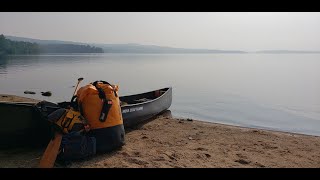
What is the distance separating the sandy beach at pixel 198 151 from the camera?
5969 mm

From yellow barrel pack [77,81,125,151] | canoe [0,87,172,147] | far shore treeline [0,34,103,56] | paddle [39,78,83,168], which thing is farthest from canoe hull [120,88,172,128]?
far shore treeline [0,34,103,56]

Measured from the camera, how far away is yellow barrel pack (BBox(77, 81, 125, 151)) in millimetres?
6109

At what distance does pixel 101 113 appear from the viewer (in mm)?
6133

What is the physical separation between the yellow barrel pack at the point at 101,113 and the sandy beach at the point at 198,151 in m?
0.34

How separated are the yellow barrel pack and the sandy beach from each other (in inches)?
13.2

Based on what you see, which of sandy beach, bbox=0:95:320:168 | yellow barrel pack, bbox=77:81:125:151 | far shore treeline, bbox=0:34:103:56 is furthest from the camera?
far shore treeline, bbox=0:34:103:56

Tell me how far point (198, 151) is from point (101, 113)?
2.26 metres

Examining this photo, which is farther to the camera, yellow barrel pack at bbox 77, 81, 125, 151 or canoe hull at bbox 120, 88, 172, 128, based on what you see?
canoe hull at bbox 120, 88, 172, 128

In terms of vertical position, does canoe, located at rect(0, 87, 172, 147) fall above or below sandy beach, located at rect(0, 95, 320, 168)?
above

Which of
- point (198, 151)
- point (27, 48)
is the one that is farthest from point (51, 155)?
point (27, 48)

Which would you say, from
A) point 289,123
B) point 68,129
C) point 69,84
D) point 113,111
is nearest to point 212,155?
point 113,111

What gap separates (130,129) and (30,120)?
129 inches

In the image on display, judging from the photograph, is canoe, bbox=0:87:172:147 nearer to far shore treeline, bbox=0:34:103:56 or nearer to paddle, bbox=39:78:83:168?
paddle, bbox=39:78:83:168
